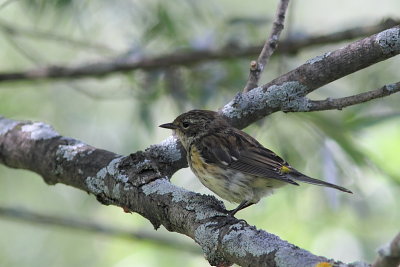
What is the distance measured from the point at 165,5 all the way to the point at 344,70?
109 inches

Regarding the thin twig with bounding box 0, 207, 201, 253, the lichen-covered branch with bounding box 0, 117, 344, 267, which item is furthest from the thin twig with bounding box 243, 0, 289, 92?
the thin twig with bounding box 0, 207, 201, 253

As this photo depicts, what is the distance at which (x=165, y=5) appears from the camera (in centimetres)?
607

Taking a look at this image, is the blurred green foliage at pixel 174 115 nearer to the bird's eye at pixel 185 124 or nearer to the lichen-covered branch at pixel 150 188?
the bird's eye at pixel 185 124

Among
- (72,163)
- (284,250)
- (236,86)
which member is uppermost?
(236,86)

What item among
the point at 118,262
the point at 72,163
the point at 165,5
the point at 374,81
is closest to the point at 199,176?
the point at 72,163

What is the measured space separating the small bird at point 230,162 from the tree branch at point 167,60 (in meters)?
0.51

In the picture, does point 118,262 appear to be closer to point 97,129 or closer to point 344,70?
point 97,129

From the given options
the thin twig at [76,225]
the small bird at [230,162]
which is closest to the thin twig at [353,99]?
the small bird at [230,162]

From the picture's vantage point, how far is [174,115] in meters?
7.03

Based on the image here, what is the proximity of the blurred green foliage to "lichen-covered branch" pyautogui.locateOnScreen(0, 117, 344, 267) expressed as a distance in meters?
1.27

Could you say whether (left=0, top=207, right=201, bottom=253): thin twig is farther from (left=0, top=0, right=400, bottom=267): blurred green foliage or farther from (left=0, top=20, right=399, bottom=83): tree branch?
(left=0, top=20, right=399, bottom=83): tree branch

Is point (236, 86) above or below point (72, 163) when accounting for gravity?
above

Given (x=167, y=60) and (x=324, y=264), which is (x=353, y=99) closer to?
(x=324, y=264)

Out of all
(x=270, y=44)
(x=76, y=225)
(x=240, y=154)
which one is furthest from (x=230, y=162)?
(x=76, y=225)
